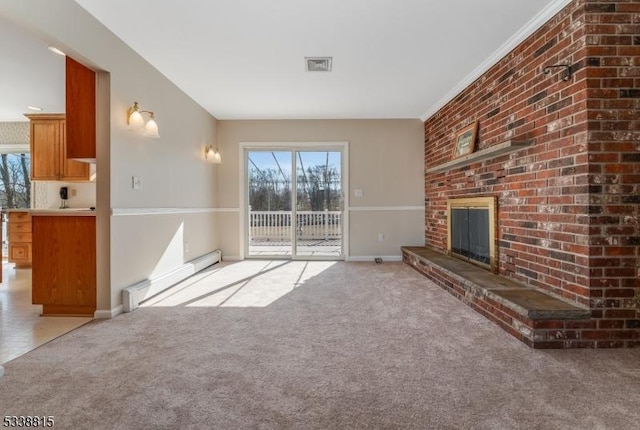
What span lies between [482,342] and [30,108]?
6.55 metres

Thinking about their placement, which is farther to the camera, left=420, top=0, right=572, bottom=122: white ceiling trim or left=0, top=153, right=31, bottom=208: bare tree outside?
left=0, top=153, right=31, bottom=208: bare tree outside

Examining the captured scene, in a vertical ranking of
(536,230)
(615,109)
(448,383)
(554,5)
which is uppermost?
(554,5)

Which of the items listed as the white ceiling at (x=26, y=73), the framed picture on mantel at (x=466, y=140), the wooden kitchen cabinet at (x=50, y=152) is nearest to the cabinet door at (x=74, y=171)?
the wooden kitchen cabinet at (x=50, y=152)

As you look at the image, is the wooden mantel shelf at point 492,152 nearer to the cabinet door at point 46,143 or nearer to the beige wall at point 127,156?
the beige wall at point 127,156

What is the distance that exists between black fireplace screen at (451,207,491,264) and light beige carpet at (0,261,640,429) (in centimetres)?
83

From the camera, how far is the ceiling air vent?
308 cm

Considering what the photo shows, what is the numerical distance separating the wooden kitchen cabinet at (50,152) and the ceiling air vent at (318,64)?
347cm

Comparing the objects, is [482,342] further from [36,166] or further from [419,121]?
[36,166]

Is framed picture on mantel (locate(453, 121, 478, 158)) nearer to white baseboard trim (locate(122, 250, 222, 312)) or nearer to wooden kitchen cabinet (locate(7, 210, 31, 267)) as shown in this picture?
white baseboard trim (locate(122, 250, 222, 312))

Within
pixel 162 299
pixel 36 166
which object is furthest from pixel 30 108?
pixel 162 299

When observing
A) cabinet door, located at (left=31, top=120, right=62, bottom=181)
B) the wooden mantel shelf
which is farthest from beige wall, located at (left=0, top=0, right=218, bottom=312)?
the wooden mantel shelf

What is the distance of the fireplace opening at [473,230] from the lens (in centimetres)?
307

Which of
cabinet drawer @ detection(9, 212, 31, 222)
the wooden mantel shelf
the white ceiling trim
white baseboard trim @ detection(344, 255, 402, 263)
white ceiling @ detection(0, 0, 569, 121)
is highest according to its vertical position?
white ceiling @ detection(0, 0, 569, 121)

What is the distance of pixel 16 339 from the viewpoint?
214 cm
